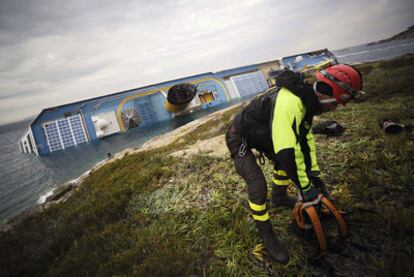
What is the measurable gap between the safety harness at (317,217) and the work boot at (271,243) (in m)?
0.42

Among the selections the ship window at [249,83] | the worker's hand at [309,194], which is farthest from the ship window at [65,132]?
the worker's hand at [309,194]

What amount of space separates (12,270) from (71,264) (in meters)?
1.68

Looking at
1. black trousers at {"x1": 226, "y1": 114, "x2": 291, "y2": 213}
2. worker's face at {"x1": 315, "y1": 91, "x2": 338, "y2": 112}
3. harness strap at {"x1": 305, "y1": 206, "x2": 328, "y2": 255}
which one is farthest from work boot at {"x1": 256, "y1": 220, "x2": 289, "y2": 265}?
worker's face at {"x1": 315, "y1": 91, "x2": 338, "y2": 112}

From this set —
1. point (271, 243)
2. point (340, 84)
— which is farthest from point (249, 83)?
point (271, 243)

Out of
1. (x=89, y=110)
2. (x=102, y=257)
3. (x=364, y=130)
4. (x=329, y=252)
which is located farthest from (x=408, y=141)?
(x=89, y=110)

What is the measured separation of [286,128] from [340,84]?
3.15 feet

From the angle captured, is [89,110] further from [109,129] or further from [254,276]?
[254,276]

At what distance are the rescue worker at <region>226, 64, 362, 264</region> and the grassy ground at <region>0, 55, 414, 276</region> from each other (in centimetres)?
59

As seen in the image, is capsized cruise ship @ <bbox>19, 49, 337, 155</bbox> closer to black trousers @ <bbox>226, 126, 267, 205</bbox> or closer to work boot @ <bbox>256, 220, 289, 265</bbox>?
black trousers @ <bbox>226, 126, 267, 205</bbox>

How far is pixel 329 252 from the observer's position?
2389 millimetres

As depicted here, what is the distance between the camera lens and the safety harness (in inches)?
84.4

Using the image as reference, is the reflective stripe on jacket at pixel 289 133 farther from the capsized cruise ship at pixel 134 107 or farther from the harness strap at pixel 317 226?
the capsized cruise ship at pixel 134 107

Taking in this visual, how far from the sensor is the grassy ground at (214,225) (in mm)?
2367

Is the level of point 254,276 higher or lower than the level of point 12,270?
lower
